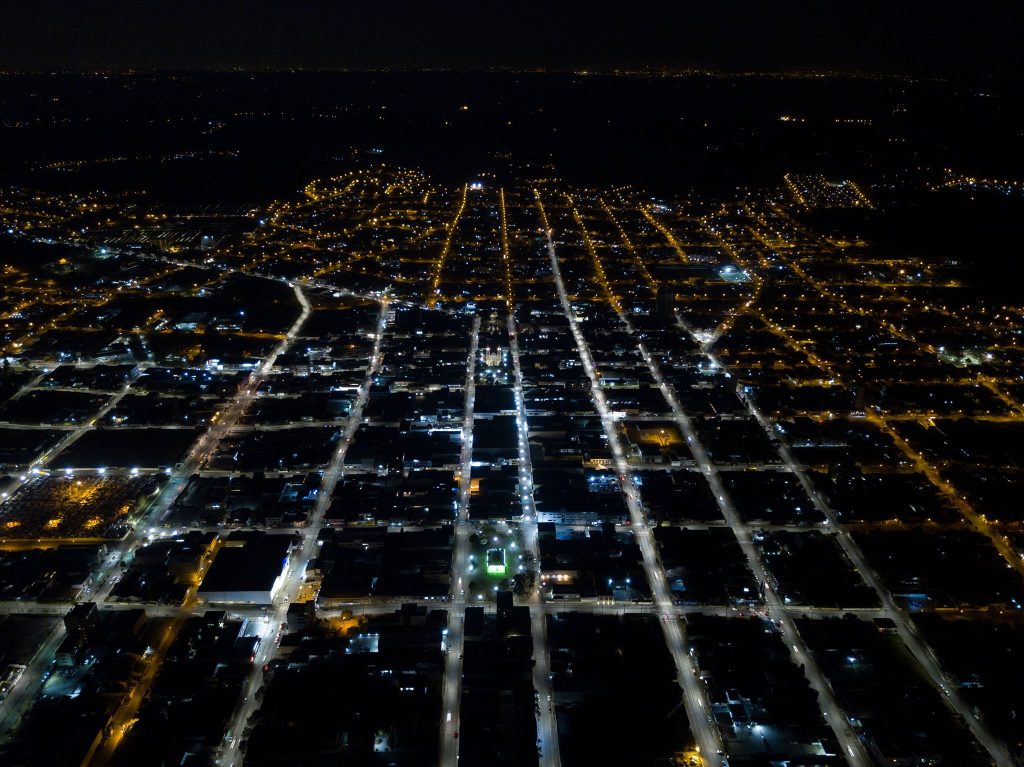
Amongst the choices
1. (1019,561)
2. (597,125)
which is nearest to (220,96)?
(597,125)

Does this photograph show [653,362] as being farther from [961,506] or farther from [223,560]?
[223,560]

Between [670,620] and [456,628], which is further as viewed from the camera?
[670,620]

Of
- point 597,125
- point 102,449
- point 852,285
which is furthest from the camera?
point 597,125

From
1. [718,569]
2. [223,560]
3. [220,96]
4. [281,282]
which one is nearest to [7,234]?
[281,282]

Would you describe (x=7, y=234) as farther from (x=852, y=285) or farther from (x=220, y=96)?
(x=220, y=96)

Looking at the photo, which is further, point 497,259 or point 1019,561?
point 497,259

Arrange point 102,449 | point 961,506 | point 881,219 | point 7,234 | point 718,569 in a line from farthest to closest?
point 881,219, point 7,234, point 102,449, point 961,506, point 718,569
